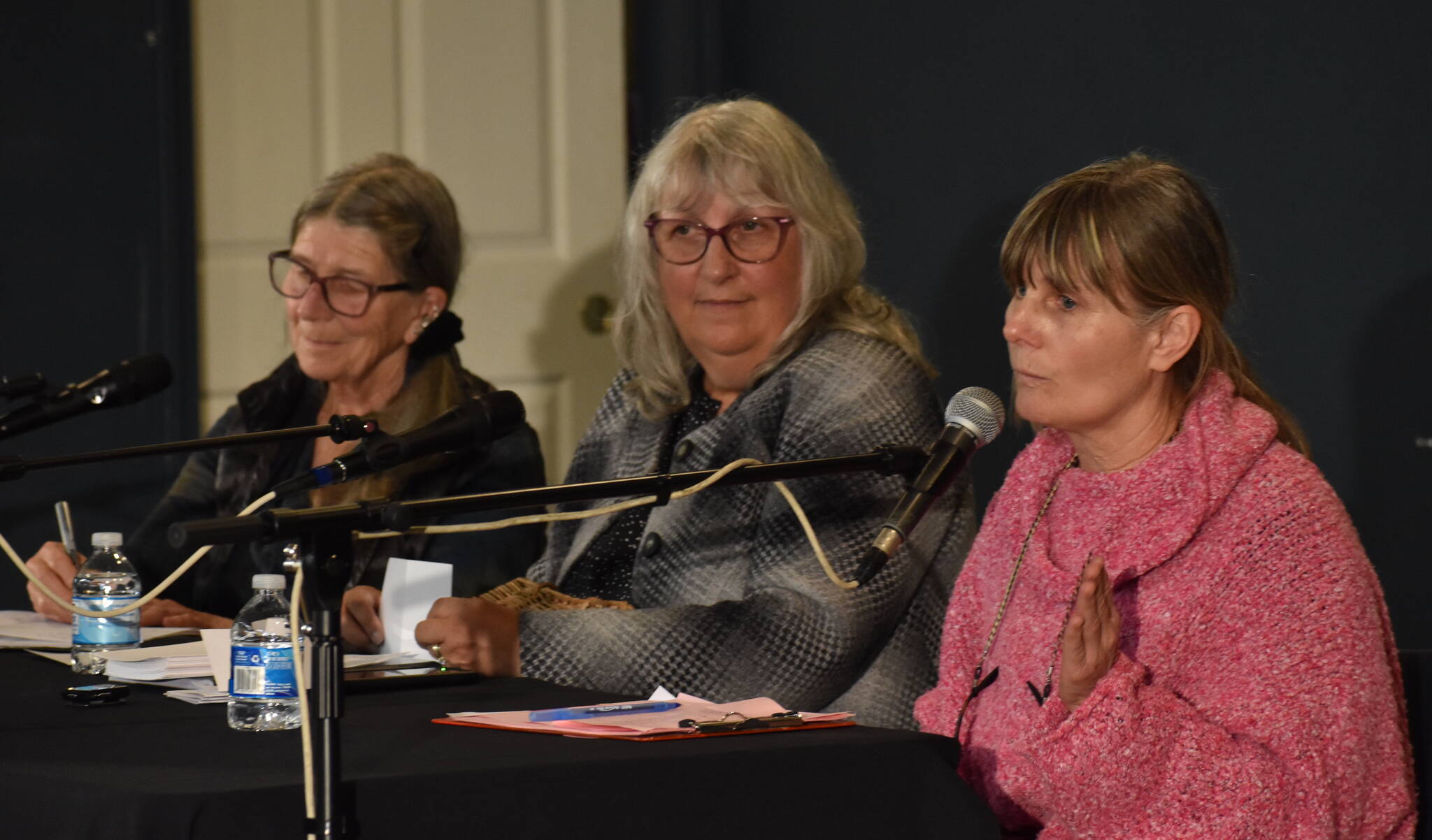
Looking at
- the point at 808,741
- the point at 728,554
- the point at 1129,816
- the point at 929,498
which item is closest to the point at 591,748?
the point at 808,741

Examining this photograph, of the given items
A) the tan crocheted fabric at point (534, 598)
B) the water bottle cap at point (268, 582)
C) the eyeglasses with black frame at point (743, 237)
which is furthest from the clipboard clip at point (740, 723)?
the eyeglasses with black frame at point (743, 237)

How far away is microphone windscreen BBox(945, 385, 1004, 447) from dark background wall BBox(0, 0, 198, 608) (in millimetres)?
2419

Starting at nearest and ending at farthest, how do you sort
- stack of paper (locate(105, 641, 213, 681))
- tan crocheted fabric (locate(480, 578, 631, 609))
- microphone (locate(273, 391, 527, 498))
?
microphone (locate(273, 391, 527, 498)), stack of paper (locate(105, 641, 213, 681)), tan crocheted fabric (locate(480, 578, 631, 609))

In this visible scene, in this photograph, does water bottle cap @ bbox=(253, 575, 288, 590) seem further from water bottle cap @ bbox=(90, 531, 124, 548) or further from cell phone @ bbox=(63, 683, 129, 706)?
water bottle cap @ bbox=(90, 531, 124, 548)

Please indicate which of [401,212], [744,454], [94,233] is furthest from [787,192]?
[94,233]

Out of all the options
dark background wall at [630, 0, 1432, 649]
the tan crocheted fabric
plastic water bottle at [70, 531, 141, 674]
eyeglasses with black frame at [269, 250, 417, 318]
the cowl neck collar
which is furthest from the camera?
eyeglasses with black frame at [269, 250, 417, 318]

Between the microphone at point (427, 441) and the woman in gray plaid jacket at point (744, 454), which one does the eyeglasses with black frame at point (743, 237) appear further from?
the microphone at point (427, 441)

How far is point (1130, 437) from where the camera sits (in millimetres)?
1726

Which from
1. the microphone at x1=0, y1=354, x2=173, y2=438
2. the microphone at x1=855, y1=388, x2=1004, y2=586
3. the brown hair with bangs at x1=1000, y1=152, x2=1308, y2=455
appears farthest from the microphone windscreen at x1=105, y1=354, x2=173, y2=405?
the brown hair with bangs at x1=1000, y1=152, x2=1308, y2=455

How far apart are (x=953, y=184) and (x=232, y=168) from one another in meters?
1.60

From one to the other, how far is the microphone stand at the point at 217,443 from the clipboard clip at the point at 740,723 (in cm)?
39

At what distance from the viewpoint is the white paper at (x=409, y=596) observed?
1960 mm

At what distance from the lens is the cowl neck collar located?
1.60 metres

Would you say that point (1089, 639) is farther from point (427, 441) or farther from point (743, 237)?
point (743, 237)
